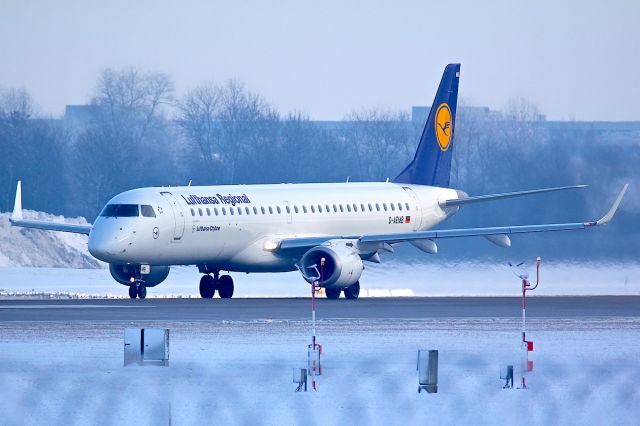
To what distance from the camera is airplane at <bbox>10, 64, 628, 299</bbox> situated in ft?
153

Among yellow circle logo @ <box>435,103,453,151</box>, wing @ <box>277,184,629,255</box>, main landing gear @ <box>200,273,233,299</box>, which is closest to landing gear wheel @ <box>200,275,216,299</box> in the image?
main landing gear @ <box>200,273,233,299</box>

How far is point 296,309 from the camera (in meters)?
42.4

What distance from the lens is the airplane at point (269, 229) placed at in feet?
153

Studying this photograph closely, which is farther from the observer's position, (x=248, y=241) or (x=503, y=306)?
(x=248, y=241)

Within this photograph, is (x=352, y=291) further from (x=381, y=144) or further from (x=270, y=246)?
(x=381, y=144)

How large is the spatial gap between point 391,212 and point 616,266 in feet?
26.3

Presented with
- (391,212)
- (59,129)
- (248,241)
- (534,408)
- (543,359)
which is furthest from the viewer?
(59,129)

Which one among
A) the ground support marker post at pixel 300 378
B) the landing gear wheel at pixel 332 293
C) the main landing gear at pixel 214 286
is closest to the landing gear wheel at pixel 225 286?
the main landing gear at pixel 214 286

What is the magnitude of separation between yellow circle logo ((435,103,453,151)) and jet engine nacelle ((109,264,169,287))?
39.7 ft

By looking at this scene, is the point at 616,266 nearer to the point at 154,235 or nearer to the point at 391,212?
the point at 391,212

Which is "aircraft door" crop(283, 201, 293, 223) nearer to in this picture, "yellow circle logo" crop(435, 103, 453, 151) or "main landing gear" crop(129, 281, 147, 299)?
"main landing gear" crop(129, 281, 147, 299)

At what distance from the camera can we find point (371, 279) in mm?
54844

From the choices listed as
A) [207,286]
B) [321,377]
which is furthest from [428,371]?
[207,286]

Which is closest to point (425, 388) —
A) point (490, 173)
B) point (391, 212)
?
point (391, 212)
